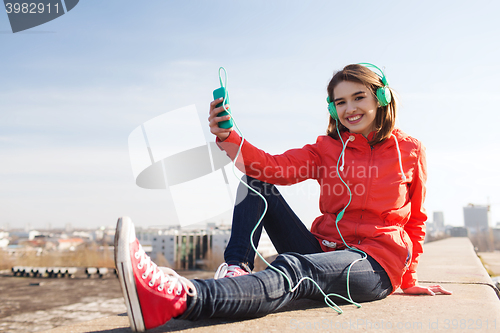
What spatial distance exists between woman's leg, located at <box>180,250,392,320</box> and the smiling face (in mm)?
722

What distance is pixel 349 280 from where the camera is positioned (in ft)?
5.32

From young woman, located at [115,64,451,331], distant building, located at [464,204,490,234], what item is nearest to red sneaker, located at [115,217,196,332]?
young woman, located at [115,64,451,331]

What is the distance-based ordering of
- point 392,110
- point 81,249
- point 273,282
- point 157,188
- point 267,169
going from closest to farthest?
point 273,282 < point 267,169 < point 392,110 < point 157,188 < point 81,249

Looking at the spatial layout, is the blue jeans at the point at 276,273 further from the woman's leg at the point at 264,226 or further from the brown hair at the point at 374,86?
the brown hair at the point at 374,86

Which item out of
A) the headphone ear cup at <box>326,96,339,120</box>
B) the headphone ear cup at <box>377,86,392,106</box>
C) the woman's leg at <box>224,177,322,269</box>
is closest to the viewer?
the woman's leg at <box>224,177,322,269</box>

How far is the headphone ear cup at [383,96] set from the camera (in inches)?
77.5

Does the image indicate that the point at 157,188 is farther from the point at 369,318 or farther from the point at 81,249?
the point at 81,249

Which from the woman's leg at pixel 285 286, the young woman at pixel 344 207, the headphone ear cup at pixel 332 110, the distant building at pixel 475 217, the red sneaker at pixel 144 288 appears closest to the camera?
the red sneaker at pixel 144 288

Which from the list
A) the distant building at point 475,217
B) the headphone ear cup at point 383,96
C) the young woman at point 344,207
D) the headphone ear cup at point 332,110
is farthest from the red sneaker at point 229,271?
the distant building at point 475,217

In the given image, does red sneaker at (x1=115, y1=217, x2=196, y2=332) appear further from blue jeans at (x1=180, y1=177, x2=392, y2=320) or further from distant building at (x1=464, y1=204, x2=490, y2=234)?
distant building at (x1=464, y1=204, x2=490, y2=234)

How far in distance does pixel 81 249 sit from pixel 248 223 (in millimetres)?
85318

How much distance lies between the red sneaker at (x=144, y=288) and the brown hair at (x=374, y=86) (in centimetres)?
134

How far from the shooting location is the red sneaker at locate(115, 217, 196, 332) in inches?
45.8

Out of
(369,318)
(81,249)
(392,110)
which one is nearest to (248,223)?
(369,318)
